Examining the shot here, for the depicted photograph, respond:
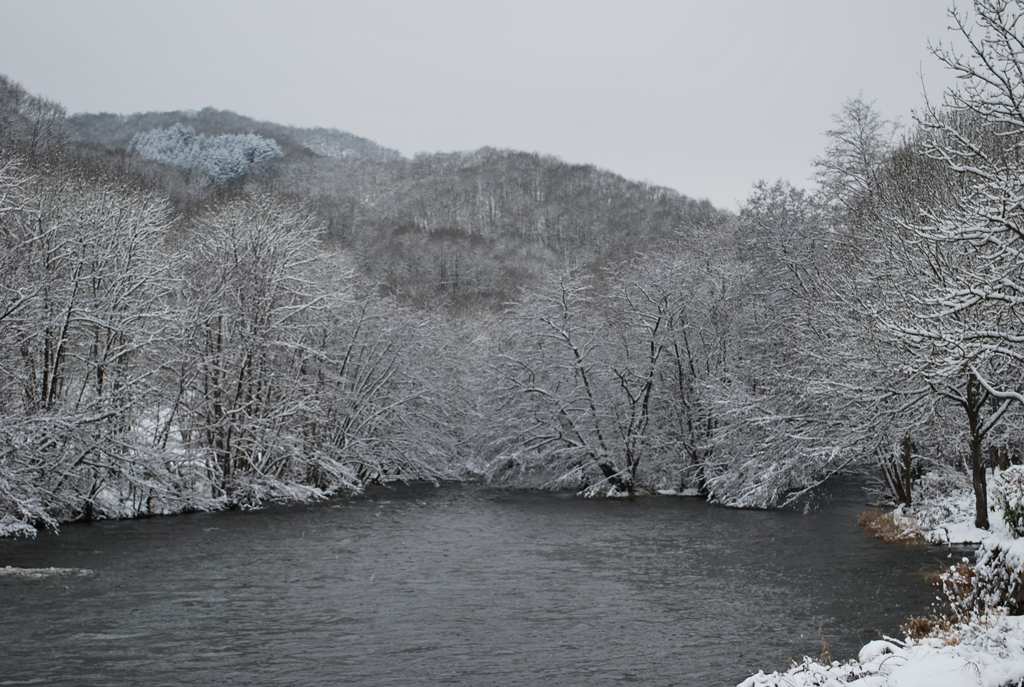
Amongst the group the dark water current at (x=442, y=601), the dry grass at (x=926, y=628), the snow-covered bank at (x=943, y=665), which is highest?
the snow-covered bank at (x=943, y=665)

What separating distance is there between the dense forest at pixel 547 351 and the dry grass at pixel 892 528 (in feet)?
5.56

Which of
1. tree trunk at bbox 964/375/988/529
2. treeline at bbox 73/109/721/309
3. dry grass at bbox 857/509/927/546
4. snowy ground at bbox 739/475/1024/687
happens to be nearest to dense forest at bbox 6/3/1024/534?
tree trunk at bbox 964/375/988/529

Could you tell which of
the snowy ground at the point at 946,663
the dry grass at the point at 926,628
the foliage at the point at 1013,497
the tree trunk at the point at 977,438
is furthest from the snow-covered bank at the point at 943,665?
the tree trunk at the point at 977,438

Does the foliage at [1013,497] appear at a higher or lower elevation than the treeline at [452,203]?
lower

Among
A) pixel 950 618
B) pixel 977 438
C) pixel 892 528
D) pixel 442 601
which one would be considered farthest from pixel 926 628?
pixel 892 528

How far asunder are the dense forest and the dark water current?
3.23 metres

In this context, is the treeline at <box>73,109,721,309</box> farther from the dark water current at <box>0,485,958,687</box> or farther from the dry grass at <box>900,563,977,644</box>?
the dry grass at <box>900,563,977,644</box>

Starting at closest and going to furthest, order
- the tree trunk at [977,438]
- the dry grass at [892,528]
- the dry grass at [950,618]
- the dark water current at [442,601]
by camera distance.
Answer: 1. the dry grass at [950,618]
2. the dark water current at [442,601]
3. the tree trunk at [977,438]
4. the dry grass at [892,528]

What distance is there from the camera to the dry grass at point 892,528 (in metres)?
19.0

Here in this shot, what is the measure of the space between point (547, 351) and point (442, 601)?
73.2 feet

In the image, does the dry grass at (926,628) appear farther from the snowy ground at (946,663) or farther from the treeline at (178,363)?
the treeline at (178,363)

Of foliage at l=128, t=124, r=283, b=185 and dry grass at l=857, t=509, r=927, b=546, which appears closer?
dry grass at l=857, t=509, r=927, b=546

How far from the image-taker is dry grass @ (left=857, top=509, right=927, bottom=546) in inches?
747

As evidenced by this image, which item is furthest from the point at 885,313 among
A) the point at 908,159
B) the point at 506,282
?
the point at 506,282
